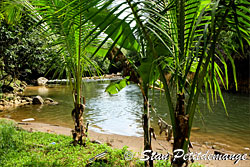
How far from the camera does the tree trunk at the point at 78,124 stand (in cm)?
363

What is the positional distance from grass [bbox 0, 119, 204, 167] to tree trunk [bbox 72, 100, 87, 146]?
14 centimetres

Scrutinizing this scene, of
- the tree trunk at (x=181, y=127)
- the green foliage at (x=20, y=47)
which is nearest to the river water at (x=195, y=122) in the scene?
the green foliage at (x=20, y=47)

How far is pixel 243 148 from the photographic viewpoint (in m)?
5.33

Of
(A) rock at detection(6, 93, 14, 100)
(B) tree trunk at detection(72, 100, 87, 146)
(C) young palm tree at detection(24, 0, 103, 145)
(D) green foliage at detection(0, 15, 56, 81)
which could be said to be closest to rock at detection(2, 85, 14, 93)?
(A) rock at detection(6, 93, 14, 100)

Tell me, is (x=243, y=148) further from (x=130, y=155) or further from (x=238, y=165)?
(x=130, y=155)

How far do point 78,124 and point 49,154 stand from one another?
0.68 m

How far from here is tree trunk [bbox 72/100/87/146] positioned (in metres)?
A: 3.63

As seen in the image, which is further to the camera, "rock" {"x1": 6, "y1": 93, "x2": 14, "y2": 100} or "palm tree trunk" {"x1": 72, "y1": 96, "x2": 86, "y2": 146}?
"rock" {"x1": 6, "y1": 93, "x2": 14, "y2": 100}

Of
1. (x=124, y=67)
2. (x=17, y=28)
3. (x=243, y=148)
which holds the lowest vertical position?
(x=243, y=148)

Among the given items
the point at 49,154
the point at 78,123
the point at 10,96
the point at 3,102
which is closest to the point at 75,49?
the point at 78,123

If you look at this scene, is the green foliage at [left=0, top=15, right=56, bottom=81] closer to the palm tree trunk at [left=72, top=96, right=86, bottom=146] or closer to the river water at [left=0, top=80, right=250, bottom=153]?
the river water at [left=0, top=80, right=250, bottom=153]

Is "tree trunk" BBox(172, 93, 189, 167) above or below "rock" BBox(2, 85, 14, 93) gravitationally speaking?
above

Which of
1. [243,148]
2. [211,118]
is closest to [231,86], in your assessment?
[211,118]

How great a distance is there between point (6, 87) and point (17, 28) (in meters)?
5.31
